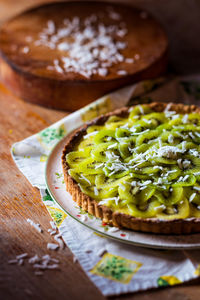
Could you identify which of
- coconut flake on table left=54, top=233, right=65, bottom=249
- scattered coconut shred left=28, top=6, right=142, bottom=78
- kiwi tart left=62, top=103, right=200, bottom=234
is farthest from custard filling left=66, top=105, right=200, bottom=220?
scattered coconut shred left=28, top=6, right=142, bottom=78

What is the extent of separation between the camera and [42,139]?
156 inches

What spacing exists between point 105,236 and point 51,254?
1.24 feet

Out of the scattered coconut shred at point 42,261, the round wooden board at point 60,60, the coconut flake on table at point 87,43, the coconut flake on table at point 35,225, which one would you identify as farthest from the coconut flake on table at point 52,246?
the coconut flake on table at point 87,43

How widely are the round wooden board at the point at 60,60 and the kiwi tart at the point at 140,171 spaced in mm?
710

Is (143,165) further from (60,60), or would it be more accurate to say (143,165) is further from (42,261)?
(60,60)

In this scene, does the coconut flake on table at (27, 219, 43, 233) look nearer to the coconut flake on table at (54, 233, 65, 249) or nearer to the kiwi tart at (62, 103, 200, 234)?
the coconut flake on table at (54, 233, 65, 249)

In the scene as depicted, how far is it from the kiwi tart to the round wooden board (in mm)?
710

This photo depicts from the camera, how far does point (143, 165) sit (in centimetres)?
315

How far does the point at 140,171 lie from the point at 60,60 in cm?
203

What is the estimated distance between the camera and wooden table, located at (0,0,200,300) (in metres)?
2.62

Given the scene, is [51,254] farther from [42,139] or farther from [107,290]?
[42,139]

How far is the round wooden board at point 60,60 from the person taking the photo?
4383 millimetres

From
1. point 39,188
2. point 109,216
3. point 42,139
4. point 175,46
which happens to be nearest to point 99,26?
point 175,46

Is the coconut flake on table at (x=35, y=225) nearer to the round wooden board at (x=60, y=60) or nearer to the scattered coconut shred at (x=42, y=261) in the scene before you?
the scattered coconut shred at (x=42, y=261)
